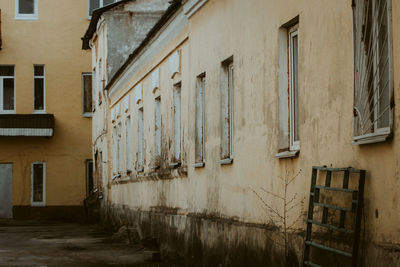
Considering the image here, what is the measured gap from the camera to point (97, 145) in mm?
34031

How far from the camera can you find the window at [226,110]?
12531 mm

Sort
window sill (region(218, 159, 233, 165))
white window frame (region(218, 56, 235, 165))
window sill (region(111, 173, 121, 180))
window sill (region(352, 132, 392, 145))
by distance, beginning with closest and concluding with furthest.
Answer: window sill (region(352, 132, 392, 145)) → window sill (region(218, 159, 233, 165)) → white window frame (region(218, 56, 235, 165)) → window sill (region(111, 173, 121, 180))

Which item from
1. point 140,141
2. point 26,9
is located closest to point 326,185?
point 140,141

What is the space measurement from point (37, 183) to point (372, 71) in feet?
104

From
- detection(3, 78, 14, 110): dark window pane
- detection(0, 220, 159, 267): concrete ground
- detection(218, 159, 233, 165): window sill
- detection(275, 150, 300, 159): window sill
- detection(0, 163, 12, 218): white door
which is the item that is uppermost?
detection(3, 78, 14, 110): dark window pane

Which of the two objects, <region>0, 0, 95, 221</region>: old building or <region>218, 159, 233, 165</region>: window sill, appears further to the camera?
<region>0, 0, 95, 221</region>: old building

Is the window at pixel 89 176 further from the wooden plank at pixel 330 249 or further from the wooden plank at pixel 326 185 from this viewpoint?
the wooden plank at pixel 326 185

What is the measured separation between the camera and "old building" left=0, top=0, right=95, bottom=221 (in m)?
37.3

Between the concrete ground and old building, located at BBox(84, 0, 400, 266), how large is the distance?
3.24 feet

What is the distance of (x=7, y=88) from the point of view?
3772 centimetres

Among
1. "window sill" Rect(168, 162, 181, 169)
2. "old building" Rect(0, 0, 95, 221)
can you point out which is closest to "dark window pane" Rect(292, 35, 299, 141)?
"window sill" Rect(168, 162, 181, 169)

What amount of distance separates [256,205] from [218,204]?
2.08 m

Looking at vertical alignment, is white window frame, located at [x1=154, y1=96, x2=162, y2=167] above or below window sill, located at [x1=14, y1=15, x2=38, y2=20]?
below

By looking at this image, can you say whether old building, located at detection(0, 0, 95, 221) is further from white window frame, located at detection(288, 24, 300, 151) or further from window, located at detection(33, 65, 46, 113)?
white window frame, located at detection(288, 24, 300, 151)
